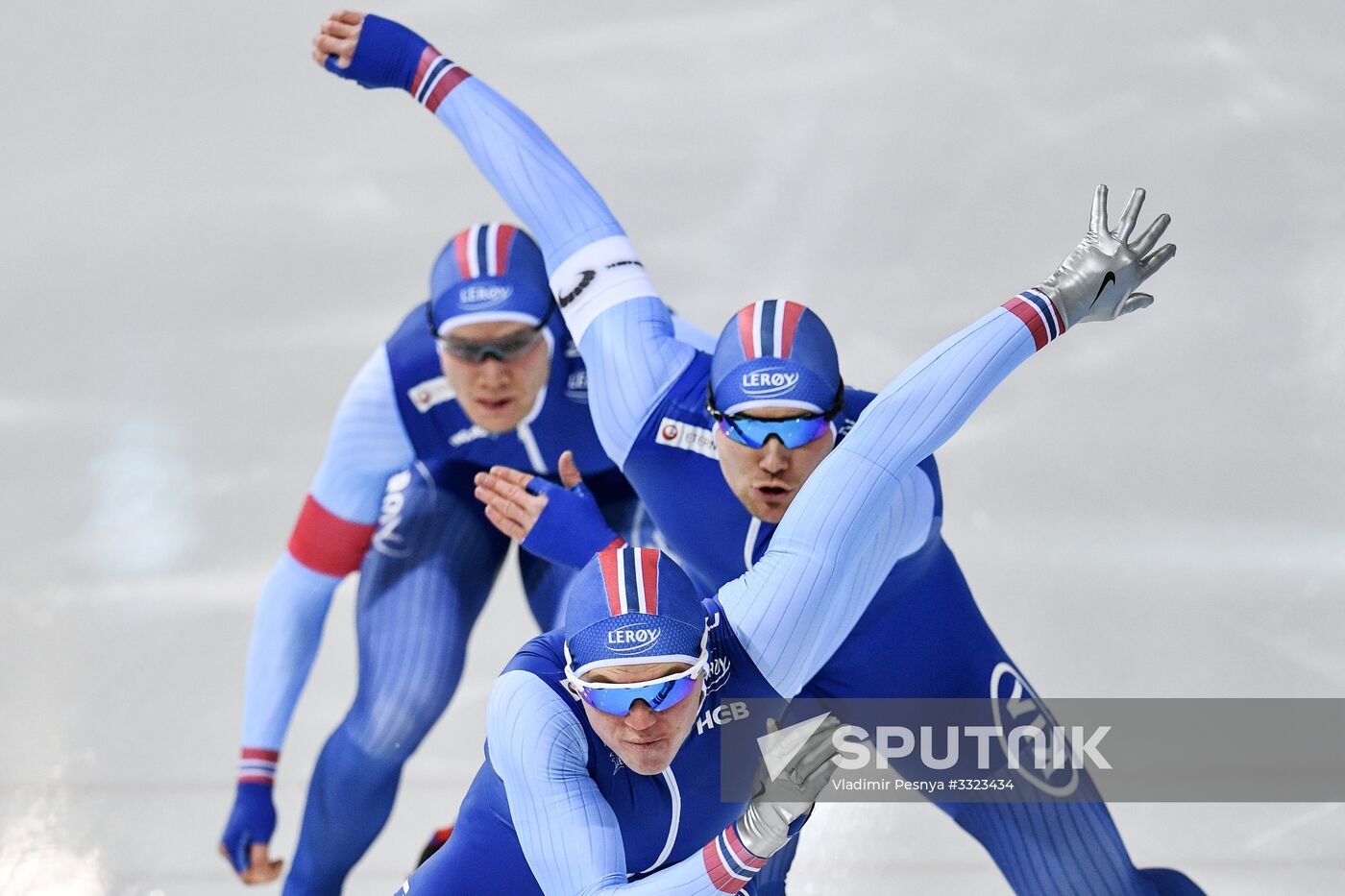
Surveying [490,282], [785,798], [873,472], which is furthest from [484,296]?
[785,798]

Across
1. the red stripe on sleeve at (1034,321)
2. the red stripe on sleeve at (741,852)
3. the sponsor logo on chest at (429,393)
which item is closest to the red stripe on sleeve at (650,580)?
the red stripe on sleeve at (741,852)

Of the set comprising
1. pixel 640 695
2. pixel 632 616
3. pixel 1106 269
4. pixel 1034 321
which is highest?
pixel 1106 269

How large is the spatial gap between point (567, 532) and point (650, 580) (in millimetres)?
520

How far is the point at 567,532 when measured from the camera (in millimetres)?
3631

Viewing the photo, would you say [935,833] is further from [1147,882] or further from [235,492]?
[235,492]

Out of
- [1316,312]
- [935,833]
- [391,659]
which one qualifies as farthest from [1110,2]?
[391,659]

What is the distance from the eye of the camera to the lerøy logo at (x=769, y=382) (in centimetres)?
355

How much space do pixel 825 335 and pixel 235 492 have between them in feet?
8.12

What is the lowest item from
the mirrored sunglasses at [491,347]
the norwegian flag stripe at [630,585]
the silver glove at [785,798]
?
the silver glove at [785,798]

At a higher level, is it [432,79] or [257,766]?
[432,79]

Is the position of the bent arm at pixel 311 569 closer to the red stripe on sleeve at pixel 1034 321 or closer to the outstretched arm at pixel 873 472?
the outstretched arm at pixel 873 472

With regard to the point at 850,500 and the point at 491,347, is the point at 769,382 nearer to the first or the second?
the point at 850,500

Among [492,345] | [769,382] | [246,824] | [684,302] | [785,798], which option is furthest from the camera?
[684,302]

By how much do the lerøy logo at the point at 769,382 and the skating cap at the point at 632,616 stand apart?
18.7 inches
